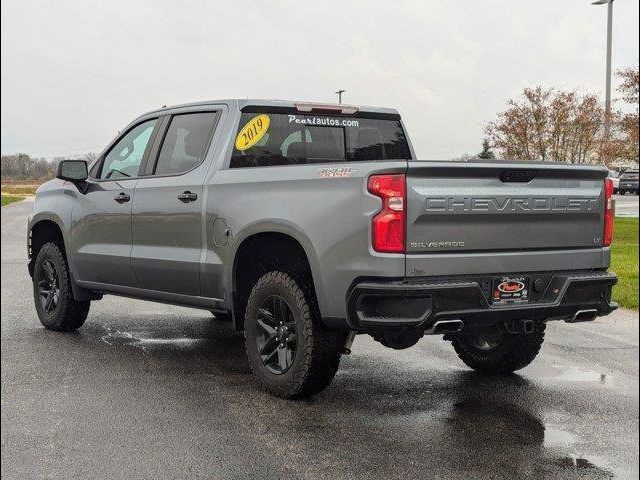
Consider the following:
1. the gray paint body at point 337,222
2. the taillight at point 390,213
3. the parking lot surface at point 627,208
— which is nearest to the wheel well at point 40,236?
the gray paint body at point 337,222

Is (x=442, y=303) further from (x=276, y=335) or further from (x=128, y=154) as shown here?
(x=128, y=154)

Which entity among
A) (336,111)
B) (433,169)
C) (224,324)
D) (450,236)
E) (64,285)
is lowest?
(224,324)

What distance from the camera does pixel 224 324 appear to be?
8062 mm

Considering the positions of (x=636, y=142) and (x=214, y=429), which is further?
(x=636, y=142)

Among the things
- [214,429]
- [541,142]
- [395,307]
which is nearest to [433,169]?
[395,307]

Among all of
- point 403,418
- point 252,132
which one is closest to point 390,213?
point 403,418

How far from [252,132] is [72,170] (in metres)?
1.97

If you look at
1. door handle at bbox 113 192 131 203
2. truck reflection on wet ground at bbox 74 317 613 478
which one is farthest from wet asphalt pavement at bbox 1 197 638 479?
door handle at bbox 113 192 131 203

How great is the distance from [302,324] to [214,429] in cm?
84

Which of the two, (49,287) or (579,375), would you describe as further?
(49,287)

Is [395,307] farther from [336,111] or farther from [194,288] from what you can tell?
[336,111]

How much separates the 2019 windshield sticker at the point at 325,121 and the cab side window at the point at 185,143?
0.64 metres

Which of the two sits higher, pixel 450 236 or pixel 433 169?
pixel 433 169

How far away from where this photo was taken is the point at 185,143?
20.7 feet
